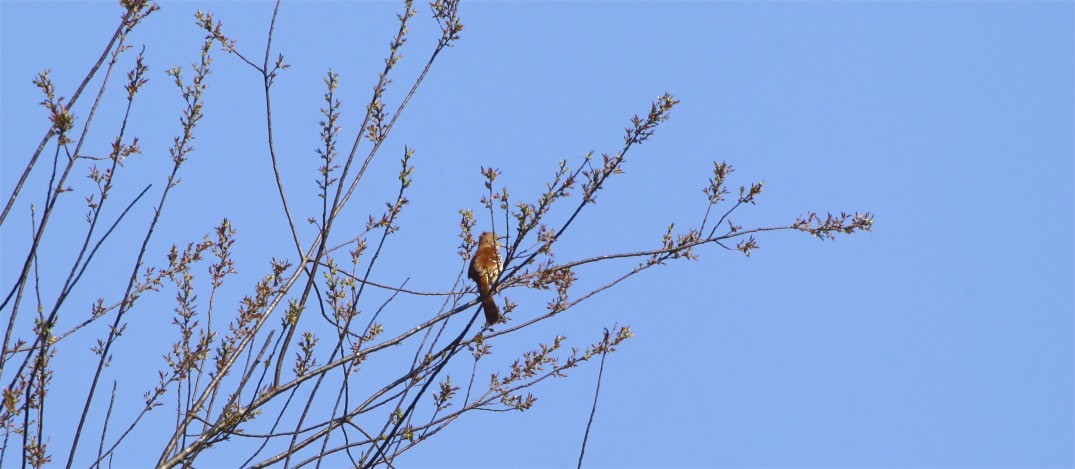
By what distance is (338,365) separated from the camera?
13.3 ft

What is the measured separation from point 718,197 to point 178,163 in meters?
2.11

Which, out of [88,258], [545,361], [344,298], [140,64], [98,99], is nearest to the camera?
[88,258]

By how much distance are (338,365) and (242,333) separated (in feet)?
1.25

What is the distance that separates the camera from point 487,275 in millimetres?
6578

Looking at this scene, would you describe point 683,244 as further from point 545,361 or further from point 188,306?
point 188,306

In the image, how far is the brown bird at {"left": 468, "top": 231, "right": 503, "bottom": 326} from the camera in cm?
478

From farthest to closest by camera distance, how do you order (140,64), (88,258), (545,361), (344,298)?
1. (545,361)
2. (344,298)
3. (140,64)
4. (88,258)

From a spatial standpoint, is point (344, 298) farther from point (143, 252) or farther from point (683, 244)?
point (683, 244)

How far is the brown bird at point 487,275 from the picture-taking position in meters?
4.78

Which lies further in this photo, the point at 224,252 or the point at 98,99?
the point at 224,252

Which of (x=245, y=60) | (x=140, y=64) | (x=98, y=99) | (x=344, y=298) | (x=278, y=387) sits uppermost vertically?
(x=245, y=60)

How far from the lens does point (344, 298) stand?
434 centimetres

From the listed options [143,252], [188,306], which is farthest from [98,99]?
[188,306]

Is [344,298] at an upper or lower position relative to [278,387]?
upper
